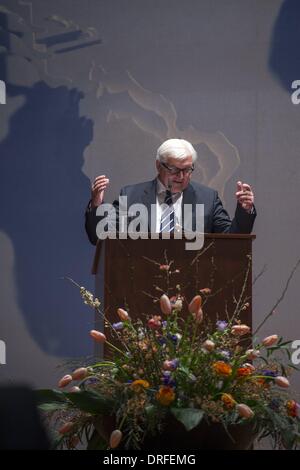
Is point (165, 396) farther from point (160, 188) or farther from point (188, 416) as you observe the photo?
point (160, 188)

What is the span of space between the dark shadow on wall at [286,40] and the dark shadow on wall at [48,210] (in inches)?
58.4

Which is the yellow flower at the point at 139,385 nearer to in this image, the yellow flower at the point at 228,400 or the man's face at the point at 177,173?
Result: the yellow flower at the point at 228,400

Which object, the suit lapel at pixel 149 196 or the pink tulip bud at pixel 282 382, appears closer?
the pink tulip bud at pixel 282 382

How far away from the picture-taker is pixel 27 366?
251 inches

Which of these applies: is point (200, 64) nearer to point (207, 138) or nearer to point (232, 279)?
point (207, 138)

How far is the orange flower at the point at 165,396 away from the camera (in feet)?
7.36

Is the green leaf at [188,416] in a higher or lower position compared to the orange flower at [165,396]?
lower

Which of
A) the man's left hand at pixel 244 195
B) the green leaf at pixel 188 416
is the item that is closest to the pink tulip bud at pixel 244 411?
the green leaf at pixel 188 416

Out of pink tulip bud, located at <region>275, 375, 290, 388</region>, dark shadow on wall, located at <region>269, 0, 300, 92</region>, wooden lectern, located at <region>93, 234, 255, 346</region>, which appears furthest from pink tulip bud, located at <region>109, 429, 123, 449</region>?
dark shadow on wall, located at <region>269, 0, 300, 92</region>

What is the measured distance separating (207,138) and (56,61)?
128 cm

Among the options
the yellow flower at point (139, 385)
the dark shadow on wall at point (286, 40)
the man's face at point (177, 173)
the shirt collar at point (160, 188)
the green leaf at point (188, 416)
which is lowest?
the green leaf at point (188, 416)

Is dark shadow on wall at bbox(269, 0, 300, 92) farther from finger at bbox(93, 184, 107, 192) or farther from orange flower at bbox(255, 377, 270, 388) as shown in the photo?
orange flower at bbox(255, 377, 270, 388)

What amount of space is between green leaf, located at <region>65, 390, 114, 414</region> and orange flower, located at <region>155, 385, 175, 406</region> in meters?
0.15
